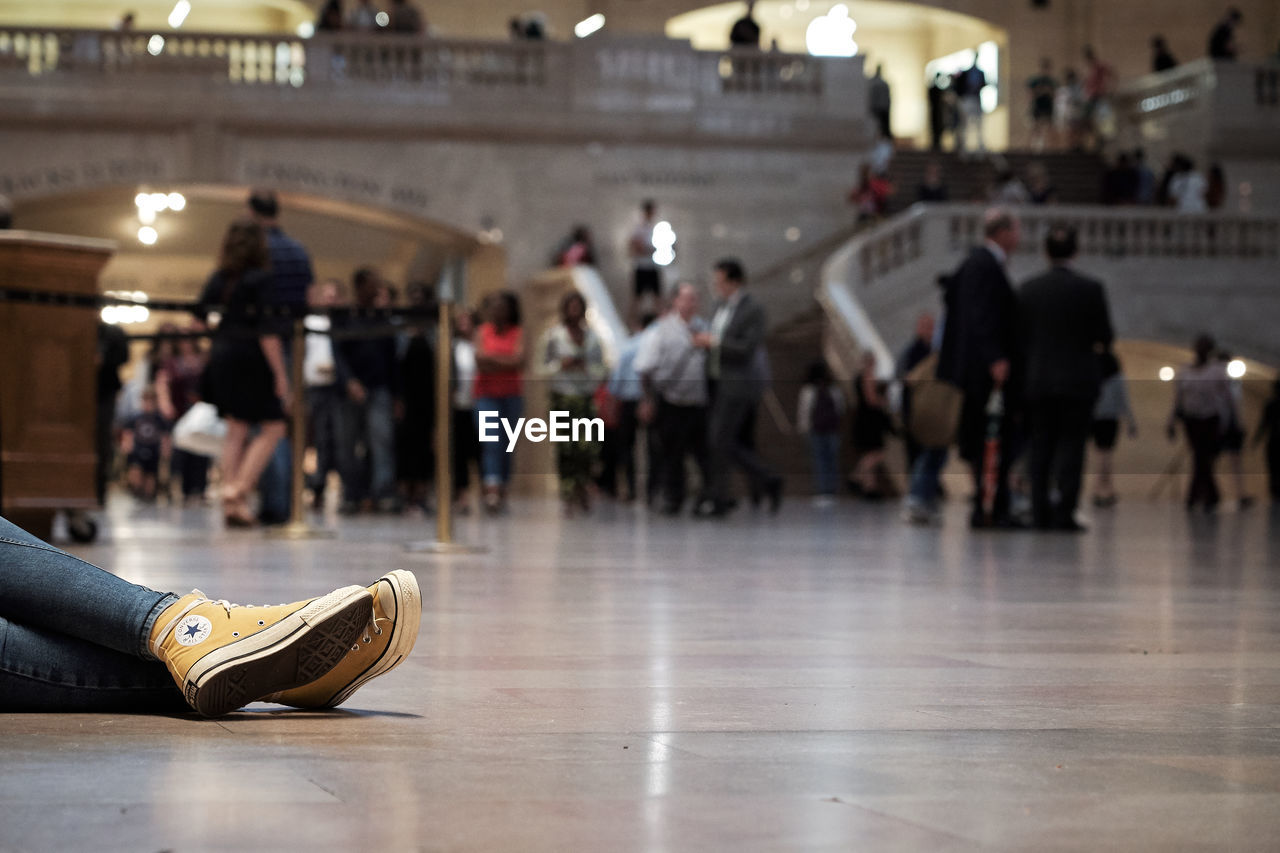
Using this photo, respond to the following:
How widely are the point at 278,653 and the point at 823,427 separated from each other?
45.0 feet

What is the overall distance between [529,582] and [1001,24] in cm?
2703

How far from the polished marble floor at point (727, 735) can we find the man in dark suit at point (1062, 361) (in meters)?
3.91

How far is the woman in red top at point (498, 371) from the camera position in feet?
18.2

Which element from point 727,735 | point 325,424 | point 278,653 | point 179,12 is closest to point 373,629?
point 278,653

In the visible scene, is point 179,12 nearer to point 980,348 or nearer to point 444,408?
point 980,348

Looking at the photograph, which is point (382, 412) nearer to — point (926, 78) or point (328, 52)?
point (328, 52)

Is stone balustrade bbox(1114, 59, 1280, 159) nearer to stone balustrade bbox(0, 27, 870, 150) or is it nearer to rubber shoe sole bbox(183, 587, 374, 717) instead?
stone balustrade bbox(0, 27, 870, 150)

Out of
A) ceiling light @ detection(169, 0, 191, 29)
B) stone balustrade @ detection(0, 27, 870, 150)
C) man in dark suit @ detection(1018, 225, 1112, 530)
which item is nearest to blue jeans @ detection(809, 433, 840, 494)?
man in dark suit @ detection(1018, 225, 1112, 530)

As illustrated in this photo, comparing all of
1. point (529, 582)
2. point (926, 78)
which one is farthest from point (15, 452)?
point (926, 78)

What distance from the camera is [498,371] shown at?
8211mm

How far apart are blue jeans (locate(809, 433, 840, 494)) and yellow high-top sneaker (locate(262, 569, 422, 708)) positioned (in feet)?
44.8

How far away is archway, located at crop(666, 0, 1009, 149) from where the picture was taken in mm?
31750

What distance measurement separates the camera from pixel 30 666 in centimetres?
289

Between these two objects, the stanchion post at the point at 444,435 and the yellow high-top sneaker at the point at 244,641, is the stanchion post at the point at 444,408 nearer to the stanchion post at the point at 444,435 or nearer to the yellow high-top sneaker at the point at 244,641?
the stanchion post at the point at 444,435
